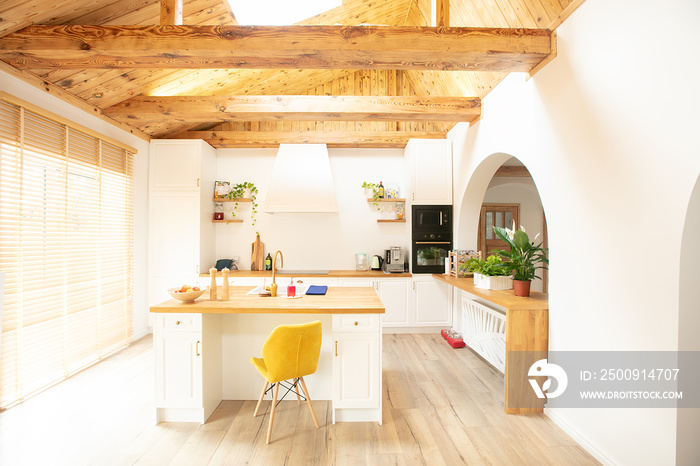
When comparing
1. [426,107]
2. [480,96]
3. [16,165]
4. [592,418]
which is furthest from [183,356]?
[480,96]

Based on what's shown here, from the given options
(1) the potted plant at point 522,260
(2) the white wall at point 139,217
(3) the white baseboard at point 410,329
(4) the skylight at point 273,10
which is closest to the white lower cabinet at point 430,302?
(3) the white baseboard at point 410,329

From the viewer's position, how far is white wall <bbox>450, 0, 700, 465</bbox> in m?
1.54

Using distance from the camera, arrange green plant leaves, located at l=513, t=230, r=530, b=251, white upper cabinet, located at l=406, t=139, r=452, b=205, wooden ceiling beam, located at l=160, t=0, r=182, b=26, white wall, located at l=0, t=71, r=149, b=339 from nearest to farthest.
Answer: wooden ceiling beam, located at l=160, t=0, r=182, b=26, green plant leaves, located at l=513, t=230, r=530, b=251, white wall, located at l=0, t=71, r=149, b=339, white upper cabinet, located at l=406, t=139, r=452, b=205

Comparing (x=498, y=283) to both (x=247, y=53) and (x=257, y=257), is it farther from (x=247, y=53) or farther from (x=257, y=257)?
(x=257, y=257)

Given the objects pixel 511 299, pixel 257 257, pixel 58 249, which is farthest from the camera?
pixel 257 257

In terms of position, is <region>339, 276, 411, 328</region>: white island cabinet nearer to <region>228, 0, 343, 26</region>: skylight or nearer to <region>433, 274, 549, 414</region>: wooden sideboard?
<region>433, 274, 549, 414</region>: wooden sideboard

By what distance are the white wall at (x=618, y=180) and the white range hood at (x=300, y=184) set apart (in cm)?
258

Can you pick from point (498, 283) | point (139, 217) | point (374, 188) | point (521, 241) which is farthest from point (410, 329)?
point (139, 217)

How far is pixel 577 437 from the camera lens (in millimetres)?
2129

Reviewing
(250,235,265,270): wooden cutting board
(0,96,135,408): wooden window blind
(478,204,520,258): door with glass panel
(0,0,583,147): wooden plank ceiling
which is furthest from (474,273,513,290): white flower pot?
(0,96,135,408): wooden window blind

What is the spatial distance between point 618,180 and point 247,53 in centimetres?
250

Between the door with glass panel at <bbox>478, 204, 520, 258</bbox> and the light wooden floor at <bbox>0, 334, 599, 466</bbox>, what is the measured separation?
383cm

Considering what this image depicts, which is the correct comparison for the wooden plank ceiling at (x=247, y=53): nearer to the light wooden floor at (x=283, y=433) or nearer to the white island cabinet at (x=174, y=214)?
the white island cabinet at (x=174, y=214)

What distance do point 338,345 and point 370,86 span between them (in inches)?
165
